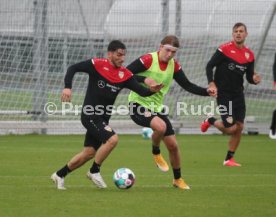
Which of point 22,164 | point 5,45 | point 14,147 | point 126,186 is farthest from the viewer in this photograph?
point 5,45

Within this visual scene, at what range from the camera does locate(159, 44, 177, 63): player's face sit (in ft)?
38.5

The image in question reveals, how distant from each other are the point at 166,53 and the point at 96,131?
5.72 ft

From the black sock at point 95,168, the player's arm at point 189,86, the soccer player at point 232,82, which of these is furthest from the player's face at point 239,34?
the black sock at point 95,168

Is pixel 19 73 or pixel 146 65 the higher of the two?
Answer: pixel 146 65

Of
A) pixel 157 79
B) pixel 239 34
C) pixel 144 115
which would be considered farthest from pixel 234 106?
pixel 144 115

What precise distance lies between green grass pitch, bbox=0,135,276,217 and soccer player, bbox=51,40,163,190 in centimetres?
28

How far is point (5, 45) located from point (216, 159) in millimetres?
7122

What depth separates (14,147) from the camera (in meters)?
17.4

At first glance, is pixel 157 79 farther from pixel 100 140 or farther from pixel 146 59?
pixel 100 140

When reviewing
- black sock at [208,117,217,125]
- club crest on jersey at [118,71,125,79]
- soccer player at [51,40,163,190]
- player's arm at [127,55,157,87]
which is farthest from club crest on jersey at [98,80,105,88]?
black sock at [208,117,217,125]

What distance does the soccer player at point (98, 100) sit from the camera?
35.4 ft

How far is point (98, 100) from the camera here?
1095 cm

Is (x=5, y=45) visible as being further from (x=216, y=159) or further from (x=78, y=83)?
(x=216, y=159)

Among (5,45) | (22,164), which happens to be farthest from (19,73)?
(22,164)
